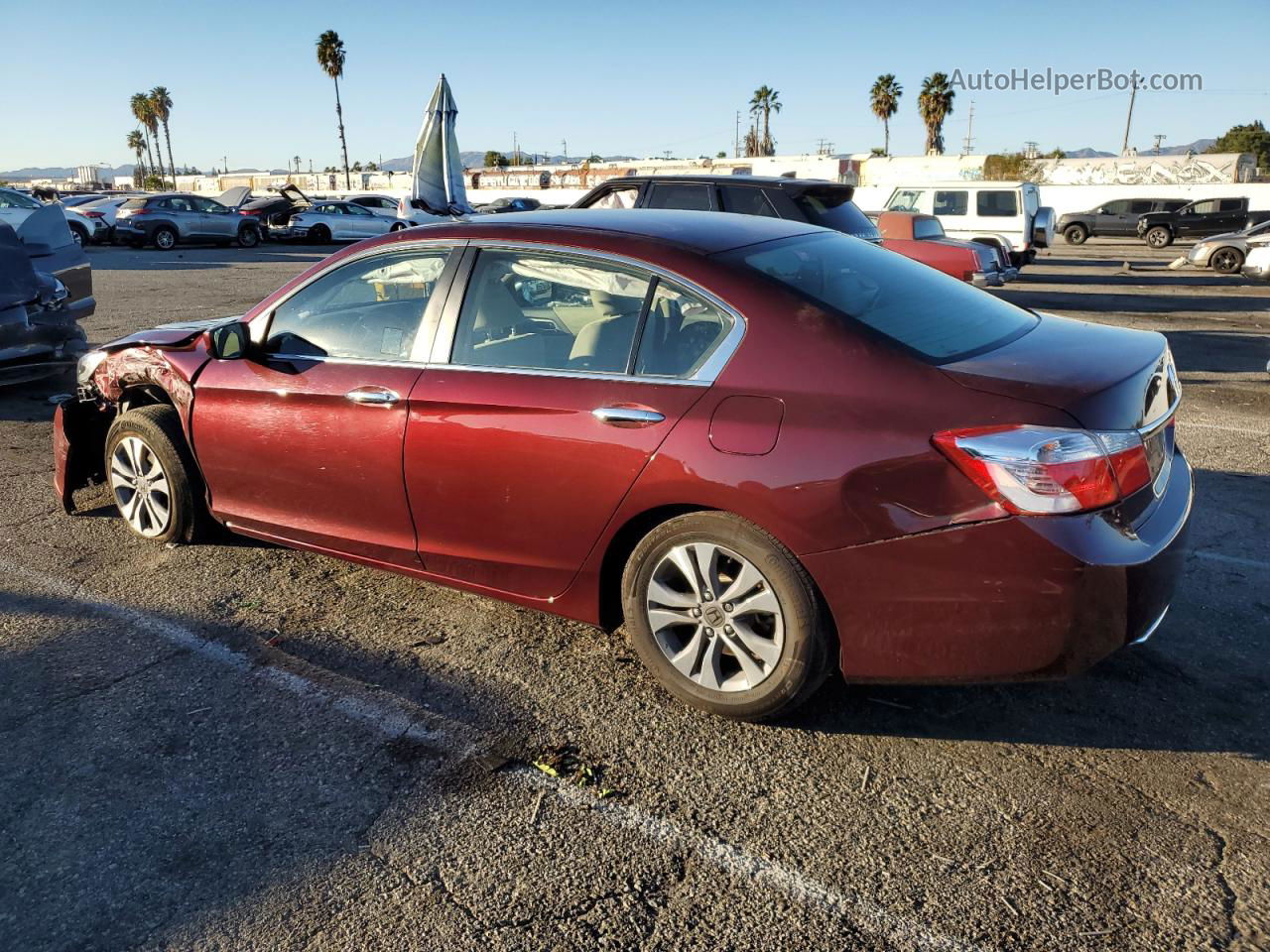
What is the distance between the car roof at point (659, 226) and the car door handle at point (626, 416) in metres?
0.62

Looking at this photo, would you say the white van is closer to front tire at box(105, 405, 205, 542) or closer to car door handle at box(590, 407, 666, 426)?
front tire at box(105, 405, 205, 542)

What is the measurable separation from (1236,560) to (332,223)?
30659mm

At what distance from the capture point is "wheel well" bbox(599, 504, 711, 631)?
3.18 meters

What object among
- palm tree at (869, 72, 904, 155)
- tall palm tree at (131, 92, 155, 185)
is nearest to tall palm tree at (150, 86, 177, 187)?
tall palm tree at (131, 92, 155, 185)

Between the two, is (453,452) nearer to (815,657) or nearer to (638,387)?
(638,387)

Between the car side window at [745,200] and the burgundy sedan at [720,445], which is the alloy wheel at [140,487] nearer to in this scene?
the burgundy sedan at [720,445]

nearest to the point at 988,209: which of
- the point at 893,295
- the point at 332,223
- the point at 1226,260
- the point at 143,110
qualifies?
the point at 1226,260

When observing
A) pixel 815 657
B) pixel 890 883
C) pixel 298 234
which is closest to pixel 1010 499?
pixel 815 657

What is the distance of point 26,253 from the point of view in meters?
7.97

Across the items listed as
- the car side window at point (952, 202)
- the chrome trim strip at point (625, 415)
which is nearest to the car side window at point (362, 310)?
the chrome trim strip at point (625, 415)

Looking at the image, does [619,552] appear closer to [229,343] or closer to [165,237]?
[229,343]

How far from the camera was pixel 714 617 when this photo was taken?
3.12 meters

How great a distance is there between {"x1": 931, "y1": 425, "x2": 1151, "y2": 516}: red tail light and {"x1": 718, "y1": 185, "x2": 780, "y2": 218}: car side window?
634 centimetres

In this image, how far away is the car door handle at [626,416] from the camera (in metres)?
3.11
